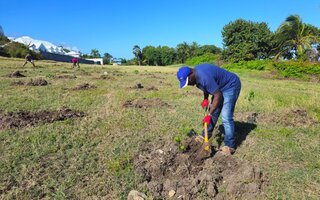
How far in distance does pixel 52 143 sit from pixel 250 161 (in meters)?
3.53

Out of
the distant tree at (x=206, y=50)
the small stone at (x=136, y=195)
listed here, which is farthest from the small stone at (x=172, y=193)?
the distant tree at (x=206, y=50)

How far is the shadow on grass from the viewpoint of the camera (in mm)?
5894

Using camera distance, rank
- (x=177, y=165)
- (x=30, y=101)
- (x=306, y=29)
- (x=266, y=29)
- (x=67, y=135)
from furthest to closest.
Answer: (x=266, y=29), (x=306, y=29), (x=30, y=101), (x=67, y=135), (x=177, y=165)

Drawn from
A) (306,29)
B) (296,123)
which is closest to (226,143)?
(296,123)

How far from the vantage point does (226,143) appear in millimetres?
5293

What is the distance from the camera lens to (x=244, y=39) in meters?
45.0

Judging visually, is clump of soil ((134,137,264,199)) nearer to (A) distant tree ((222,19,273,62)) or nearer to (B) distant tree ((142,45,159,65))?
(A) distant tree ((222,19,273,62))

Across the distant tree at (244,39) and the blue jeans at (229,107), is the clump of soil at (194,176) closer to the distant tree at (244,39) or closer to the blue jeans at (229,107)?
the blue jeans at (229,107)

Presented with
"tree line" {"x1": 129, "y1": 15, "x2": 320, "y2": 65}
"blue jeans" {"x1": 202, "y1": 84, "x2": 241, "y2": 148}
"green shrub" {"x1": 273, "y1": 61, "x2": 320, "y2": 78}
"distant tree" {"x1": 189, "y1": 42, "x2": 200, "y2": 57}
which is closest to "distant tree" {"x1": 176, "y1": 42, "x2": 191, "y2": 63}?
"distant tree" {"x1": 189, "y1": 42, "x2": 200, "y2": 57}

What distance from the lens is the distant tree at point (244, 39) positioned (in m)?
43.8

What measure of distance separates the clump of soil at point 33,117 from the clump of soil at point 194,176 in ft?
10.4

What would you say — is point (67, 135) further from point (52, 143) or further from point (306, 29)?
point (306, 29)

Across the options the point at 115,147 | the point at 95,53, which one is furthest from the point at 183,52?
the point at 115,147

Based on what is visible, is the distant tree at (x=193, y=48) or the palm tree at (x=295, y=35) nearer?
the palm tree at (x=295, y=35)
